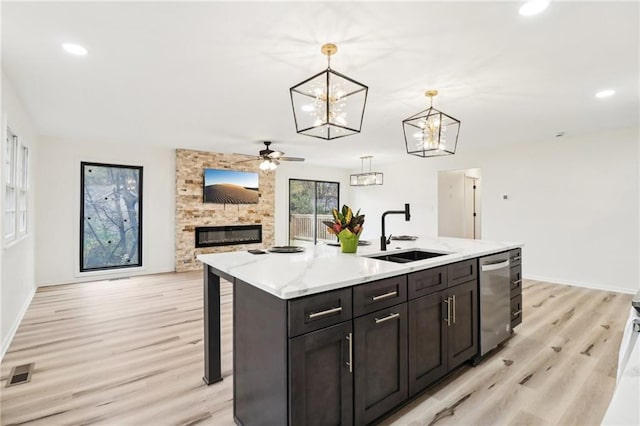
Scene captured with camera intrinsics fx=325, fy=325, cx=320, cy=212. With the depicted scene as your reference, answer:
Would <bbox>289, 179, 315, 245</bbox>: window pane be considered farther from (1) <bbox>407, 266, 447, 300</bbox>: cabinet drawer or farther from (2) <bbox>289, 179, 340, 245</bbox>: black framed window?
(1) <bbox>407, 266, 447, 300</bbox>: cabinet drawer

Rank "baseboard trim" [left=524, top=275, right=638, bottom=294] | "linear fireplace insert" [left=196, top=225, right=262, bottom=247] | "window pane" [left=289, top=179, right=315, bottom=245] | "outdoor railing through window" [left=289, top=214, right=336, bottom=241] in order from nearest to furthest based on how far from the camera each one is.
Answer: "baseboard trim" [left=524, top=275, right=638, bottom=294] → "linear fireplace insert" [left=196, top=225, right=262, bottom=247] → "window pane" [left=289, top=179, right=315, bottom=245] → "outdoor railing through window" [left=289, top=214, right=336, bottom=241]

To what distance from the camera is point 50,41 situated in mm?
2334

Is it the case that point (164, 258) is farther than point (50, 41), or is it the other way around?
point (164, 258)

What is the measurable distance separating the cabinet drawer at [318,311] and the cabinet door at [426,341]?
1.90 feet

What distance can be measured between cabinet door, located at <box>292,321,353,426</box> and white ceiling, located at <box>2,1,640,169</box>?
1863mm

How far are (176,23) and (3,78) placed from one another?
191 centimetres

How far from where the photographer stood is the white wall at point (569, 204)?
16.0 feet

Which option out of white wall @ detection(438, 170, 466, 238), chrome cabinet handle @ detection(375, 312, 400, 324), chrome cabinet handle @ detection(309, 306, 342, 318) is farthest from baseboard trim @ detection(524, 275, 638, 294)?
chrome cabinet handle @ detection(309, 306, 342, 318)

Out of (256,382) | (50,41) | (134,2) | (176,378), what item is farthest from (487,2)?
(176,378)

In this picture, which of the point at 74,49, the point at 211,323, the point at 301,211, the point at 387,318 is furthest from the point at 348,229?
Result: the point at 301,211

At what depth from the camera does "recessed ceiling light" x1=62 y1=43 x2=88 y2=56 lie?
7.85 feet

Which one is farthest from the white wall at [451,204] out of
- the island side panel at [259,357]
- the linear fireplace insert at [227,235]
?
the island side panel at [259,357]

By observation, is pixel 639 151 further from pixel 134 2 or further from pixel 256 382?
pixel 134 2

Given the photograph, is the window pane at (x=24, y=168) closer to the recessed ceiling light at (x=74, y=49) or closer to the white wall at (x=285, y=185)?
the recessed ceiling light at (x=74, y=49)
